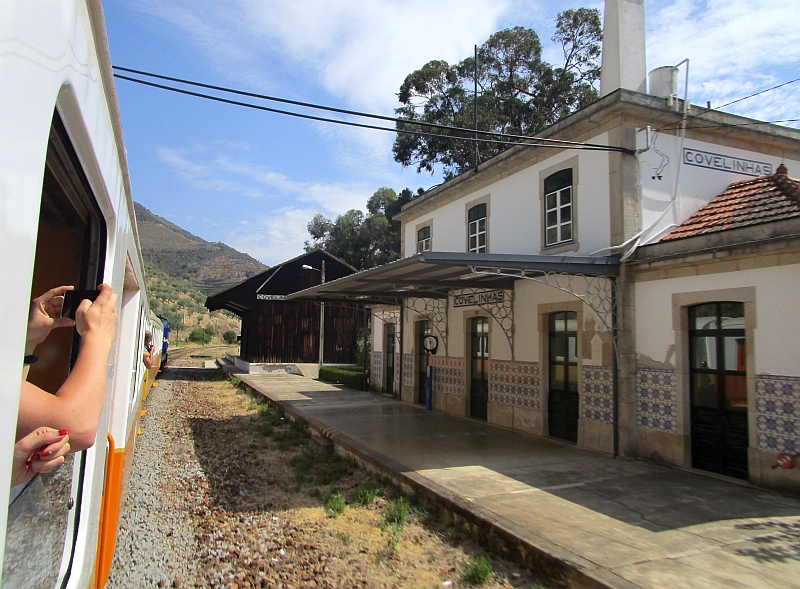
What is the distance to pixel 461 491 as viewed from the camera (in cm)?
632

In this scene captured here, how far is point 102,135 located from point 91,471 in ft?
4.22

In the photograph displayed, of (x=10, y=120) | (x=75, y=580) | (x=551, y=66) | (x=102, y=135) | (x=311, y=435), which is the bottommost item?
(x=311, y=435)

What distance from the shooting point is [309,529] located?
5676mm

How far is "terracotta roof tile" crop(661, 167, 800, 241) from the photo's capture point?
278 inches

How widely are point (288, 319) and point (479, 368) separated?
51.5ft

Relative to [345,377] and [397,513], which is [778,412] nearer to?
[397,513]

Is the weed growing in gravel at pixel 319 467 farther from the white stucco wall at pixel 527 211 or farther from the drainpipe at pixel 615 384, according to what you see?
the white stucco wall at pixel 527 211

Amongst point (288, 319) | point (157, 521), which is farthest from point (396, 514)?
point (288, 319)

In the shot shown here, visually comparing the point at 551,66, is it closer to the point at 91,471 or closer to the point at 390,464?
the point at 390,464

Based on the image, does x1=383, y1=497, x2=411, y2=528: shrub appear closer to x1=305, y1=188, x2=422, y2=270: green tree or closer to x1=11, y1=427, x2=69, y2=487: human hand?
x1=11, y1=427, x2=69, y2=487: human hand

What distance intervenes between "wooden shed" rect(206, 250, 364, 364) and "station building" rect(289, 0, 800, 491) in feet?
47.9

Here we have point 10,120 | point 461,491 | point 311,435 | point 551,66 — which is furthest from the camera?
point 551,66

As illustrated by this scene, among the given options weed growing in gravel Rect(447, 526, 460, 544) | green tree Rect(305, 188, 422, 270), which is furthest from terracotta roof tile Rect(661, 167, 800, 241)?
green tree Rect(305, 188, 422, 270)

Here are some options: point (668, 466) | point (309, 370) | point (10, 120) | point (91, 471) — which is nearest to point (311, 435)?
point (668, 466)
